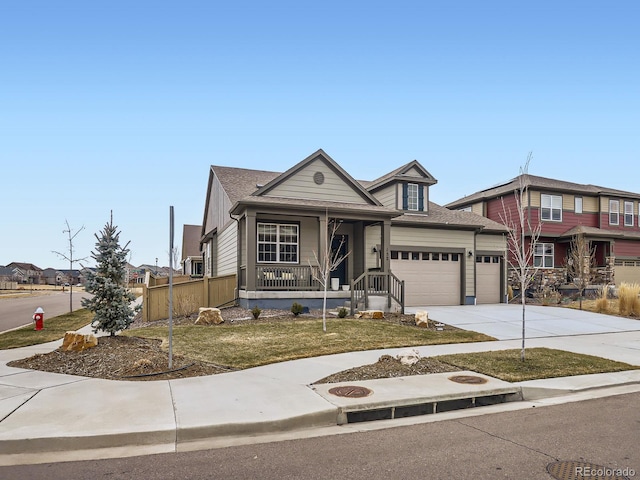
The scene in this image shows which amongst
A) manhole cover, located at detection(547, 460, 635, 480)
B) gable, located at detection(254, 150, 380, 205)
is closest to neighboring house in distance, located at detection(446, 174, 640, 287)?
gable, located at detection(254, 150, 380, 205)

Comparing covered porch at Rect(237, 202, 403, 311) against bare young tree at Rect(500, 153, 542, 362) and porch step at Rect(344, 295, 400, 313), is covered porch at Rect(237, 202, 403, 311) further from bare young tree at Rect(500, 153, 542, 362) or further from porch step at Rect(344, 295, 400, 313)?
bare young tree at Rect(500, 153, 542, 362)

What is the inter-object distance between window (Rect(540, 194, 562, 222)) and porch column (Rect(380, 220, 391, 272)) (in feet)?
50.0

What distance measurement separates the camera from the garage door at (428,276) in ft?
64.9

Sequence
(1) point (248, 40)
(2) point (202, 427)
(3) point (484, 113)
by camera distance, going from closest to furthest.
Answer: (2) point (202, 427)
(1) point (248, 40)
(3) point (484, 113)

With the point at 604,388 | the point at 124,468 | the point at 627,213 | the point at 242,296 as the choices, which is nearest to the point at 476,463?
the point at 124,468

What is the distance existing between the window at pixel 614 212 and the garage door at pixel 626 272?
2.87 meters

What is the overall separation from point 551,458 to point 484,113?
2094 cm

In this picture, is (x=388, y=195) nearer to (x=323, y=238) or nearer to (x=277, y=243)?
(x=323, y=238)

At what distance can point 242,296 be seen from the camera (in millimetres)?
16641

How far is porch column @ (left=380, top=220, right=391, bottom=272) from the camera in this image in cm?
1784

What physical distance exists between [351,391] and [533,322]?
10890mm

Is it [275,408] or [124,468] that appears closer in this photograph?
[124,468]

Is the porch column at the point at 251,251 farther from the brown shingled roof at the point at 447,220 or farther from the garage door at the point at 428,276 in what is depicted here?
the brown shingled roof at the point at 447,220

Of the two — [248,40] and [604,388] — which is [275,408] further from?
[248,40]
